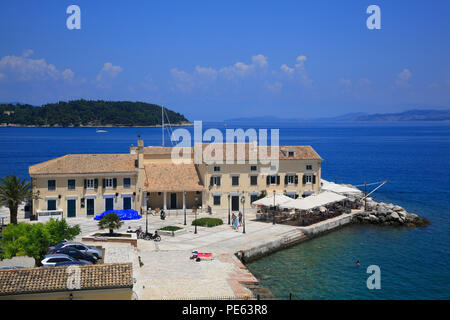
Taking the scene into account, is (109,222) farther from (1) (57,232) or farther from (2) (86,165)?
(2) (86,165)

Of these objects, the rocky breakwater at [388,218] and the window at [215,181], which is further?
the rocky breakwater at [388,218]

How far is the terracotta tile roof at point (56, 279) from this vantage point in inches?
706

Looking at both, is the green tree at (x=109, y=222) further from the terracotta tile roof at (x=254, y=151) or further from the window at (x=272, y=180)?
the window at (x=272, y=180)

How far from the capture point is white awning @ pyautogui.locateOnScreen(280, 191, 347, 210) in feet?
147

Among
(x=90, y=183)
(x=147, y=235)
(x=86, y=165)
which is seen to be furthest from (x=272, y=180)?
(x=86, y=165)

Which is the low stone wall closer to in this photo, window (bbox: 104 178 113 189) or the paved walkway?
the paved walkway

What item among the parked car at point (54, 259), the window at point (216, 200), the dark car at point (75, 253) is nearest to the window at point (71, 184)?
the window at point (216, 200)

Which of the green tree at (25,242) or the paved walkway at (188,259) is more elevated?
the green tree at (25,242)

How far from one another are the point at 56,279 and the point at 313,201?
3179cm

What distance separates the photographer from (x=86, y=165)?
46125mm

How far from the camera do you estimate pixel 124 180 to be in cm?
4641

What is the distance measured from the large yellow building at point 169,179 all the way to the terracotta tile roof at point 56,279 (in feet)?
81.5

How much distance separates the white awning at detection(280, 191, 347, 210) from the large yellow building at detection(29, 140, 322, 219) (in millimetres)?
3118

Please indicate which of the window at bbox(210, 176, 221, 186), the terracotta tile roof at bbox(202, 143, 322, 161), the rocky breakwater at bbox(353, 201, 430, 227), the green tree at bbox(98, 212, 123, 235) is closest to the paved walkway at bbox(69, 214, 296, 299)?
the green tree at bbox(98, 212, 123, 235)
